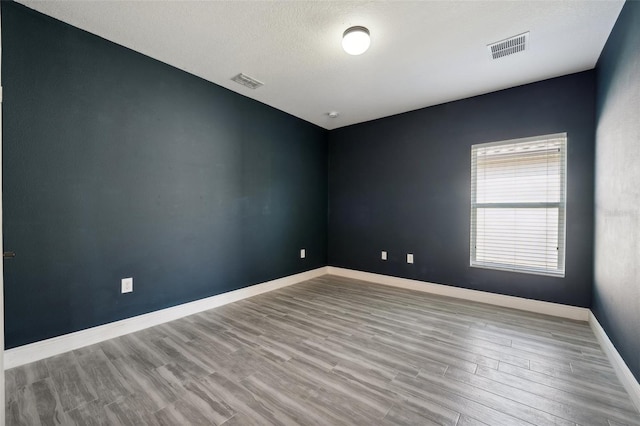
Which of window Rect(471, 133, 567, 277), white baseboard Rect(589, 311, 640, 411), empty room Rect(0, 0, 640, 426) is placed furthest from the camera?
window Rect(471, 133, 567, 277)

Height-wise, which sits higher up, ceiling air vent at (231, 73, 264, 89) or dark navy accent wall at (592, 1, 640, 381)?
ceiling air vent at (231, 73, 264, 89)

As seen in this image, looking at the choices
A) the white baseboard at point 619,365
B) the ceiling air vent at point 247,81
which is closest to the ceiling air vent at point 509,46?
the ceiling air vent at point 247,81

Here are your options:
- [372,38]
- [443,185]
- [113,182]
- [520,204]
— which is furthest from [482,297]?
[113,182]

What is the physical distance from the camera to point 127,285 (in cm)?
259

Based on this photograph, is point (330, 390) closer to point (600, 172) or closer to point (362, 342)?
point (362, 342)

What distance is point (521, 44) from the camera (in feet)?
8.18

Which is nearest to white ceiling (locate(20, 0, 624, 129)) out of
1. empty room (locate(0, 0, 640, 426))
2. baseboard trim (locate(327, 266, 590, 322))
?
empty room (locate(0, 0, 640, 426))

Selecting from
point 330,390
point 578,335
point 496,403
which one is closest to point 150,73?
point 330,390

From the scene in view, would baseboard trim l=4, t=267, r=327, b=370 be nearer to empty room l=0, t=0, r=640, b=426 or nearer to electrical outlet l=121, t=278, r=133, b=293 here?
empty room l=0, t=0, r=640, b=426

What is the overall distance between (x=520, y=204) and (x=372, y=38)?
2.55m

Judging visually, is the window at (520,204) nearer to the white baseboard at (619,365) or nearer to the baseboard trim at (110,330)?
the white baseboard at (619,365)

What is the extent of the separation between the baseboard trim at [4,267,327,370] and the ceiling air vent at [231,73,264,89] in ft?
8.31

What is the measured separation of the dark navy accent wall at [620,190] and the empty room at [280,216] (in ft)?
0.10

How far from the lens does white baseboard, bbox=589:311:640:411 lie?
170 cm
